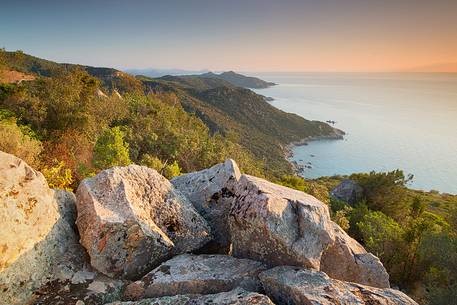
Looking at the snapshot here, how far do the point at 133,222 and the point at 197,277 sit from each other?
79.4 inches

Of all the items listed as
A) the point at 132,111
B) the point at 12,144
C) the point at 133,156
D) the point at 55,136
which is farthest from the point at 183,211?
the point at 132,111

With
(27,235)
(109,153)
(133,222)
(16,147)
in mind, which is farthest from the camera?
(109,153)

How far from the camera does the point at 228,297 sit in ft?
19.9

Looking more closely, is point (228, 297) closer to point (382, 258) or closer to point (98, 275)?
point (98, 275)

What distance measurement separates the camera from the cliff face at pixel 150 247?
624 centimetres

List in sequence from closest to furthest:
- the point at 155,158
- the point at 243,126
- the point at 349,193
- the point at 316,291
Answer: the point at 316,291, the point at 155,158, the point at 349,193, the point at 243,126

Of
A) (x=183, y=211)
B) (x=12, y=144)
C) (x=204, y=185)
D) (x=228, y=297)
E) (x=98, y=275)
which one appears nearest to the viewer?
(x=228, y=297)

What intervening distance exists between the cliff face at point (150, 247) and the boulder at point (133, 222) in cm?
3

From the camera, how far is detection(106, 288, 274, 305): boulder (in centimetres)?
A: 575

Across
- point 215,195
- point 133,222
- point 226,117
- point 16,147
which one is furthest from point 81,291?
point 226,117

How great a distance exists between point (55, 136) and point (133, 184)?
26099 mm

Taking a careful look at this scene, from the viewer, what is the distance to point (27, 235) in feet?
20.9

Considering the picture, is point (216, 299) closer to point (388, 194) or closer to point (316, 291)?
point (316, 291)

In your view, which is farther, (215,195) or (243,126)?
(243,126)
